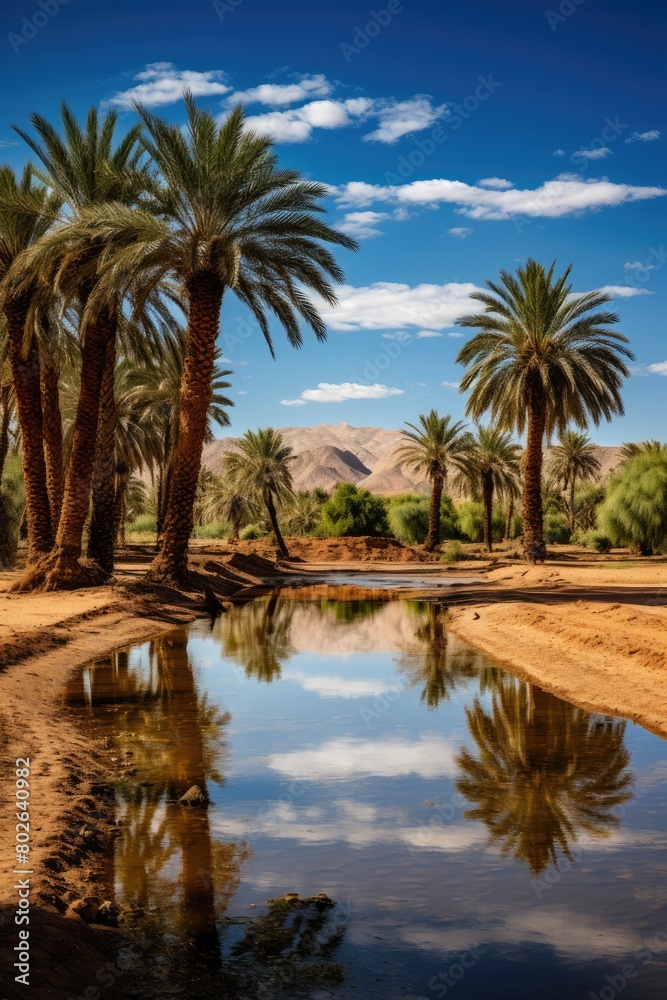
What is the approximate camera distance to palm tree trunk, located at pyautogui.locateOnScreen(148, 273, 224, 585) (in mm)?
22938

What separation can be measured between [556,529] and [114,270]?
54.2m

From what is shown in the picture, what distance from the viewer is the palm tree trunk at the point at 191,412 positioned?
22.9 m

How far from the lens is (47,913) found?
4699 millimetres

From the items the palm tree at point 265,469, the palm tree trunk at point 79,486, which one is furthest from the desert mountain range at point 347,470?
the palm tree trunk at point 79,486

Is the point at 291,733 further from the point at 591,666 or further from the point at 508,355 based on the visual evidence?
the point at 508,355

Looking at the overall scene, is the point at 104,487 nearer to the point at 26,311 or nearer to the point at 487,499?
the point at 26,311

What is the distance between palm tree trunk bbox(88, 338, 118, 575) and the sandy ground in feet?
6.73

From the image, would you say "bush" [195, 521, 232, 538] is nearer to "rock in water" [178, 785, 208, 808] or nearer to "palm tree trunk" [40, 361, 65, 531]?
"palm tree trunk" [40, 361, 65, 531]

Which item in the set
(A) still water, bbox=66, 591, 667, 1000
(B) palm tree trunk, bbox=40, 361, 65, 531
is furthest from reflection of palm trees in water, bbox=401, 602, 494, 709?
(B) palm tree trunk, bbox=40, 361, 65, 531

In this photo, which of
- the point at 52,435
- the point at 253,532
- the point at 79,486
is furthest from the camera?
the point at 253,532

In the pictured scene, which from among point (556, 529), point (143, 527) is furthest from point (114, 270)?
point (143, 527)

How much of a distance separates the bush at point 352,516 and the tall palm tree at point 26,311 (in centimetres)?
4156

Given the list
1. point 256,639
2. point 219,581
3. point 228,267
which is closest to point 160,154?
point 228,267

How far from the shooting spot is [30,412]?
2270 cm
